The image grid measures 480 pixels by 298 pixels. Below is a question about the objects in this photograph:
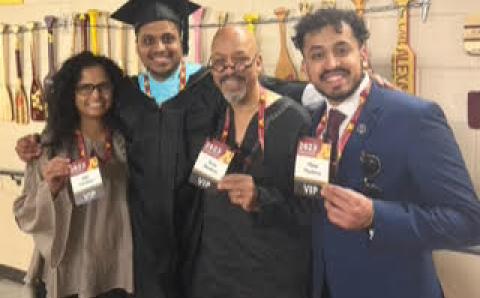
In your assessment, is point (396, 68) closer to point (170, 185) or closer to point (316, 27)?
point (316, 27)

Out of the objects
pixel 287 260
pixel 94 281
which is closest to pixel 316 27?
pixel 287 260

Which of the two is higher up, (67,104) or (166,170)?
(67,104)

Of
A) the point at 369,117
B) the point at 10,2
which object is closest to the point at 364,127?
the point at 369,117

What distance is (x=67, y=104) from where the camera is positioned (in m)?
2.08

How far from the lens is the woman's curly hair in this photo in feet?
6.76

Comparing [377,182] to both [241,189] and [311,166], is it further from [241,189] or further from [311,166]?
[241,189]

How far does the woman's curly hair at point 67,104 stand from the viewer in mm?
2061

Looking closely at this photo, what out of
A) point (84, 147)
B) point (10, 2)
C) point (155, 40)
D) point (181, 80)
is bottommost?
point (84, 147)

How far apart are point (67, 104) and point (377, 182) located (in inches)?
44.8

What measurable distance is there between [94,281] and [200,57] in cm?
121

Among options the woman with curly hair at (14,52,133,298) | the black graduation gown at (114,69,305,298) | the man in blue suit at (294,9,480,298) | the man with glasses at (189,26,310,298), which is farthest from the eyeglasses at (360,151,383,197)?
the woman with curly hair at (14,52,133,298)

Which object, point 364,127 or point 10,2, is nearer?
point 364,127

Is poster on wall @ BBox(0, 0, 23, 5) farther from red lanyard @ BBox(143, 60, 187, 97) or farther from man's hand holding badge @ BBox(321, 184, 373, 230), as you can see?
man's hand holding badge @ BBox(321, 184, 373, 230)

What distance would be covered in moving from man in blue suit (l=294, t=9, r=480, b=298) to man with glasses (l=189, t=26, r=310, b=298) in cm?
11
